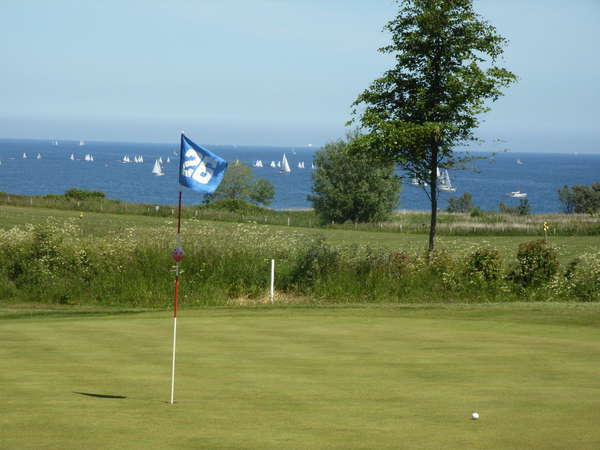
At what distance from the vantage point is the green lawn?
7.09 m

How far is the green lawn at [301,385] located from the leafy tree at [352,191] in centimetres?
5796

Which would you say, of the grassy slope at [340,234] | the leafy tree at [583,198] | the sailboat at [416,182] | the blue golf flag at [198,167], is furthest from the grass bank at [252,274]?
the leafy tree at [583,198]

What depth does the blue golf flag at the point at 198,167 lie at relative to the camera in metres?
9.91

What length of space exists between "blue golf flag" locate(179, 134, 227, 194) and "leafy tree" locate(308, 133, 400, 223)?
61.5 metres

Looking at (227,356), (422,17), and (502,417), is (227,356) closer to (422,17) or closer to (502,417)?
(502,417)

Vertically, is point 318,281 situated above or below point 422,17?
below

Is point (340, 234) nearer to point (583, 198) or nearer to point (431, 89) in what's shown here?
point (431, 89)

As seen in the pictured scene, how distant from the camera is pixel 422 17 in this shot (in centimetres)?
2412

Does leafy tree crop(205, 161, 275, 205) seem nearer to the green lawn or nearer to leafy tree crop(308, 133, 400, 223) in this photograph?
leafy tree crop(308, 133, 400, 223)

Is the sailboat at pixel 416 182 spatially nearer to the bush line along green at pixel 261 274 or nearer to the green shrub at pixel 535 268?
the bush line along green at pixel 261 274

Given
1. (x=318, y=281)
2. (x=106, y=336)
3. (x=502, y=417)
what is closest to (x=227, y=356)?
(x=106, y=336)

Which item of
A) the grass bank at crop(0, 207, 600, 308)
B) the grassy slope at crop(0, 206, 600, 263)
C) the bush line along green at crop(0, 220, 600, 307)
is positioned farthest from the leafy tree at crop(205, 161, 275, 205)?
the bush line along green at crop(0, 220, 600, 307)

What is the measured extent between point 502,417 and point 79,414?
4056 millimetres

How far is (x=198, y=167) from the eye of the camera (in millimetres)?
10094
